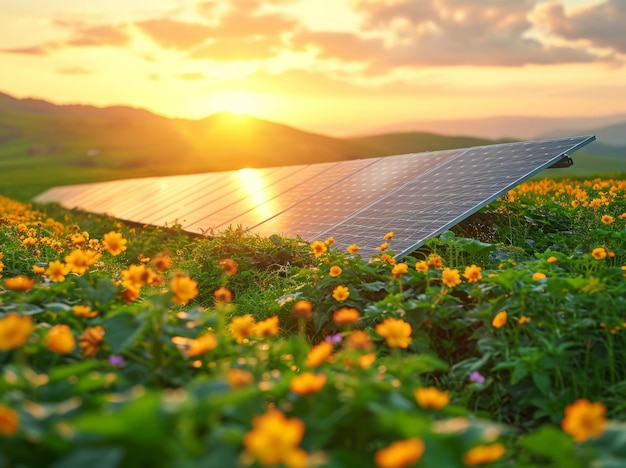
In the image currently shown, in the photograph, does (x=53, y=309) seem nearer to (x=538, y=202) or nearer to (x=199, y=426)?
(x=199, y=426)

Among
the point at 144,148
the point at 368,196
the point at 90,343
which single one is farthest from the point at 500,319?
the point at 144,148

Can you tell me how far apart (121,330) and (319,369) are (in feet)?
2.88

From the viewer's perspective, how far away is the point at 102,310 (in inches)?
129

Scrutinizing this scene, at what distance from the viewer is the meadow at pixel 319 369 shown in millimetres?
1711

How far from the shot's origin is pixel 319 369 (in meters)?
2.49

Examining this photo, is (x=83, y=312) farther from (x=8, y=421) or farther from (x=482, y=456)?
(x=482, y=456)

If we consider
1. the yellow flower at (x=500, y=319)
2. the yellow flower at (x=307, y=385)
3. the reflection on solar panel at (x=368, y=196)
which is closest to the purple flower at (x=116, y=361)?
the yellow flower at (x=307, y=385)

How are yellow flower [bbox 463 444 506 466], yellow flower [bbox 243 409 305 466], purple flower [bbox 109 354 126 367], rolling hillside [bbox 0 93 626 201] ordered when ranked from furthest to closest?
rolling hillside [bbox 0 93 626 201]
purple flower [bbox 109 354 126 367]
yellow flower [bbox 463 444 506 466]
yellow flower [bbox 243 409 305 466]

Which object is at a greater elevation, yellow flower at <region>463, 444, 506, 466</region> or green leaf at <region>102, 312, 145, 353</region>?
green leaf at <region>102, 312, 145, 353</region>

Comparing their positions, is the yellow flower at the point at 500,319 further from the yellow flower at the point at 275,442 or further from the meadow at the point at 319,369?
the yellow flower at the point at 275,442

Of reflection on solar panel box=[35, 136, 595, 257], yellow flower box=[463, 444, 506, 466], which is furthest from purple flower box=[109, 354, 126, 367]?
reflection on solar panel box=[35, 136, 595, 257]

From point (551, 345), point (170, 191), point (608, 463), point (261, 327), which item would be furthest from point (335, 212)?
point (170, 191)

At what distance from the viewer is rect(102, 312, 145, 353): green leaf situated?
2674 millimetres

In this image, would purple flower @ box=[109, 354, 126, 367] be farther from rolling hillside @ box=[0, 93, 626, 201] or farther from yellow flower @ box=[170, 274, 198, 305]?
rolling hillside @ box=[0, 93, 626, 201]
